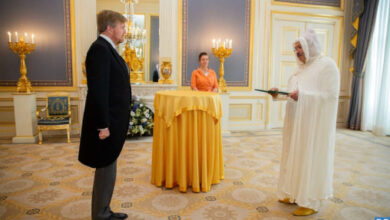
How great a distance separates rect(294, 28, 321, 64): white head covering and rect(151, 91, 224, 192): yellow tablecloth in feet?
3.34

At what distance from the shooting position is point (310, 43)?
2295 mm

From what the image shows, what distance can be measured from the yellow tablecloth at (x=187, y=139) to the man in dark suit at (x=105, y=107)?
2.76ft

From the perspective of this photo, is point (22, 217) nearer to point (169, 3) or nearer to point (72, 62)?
point (72, 62)

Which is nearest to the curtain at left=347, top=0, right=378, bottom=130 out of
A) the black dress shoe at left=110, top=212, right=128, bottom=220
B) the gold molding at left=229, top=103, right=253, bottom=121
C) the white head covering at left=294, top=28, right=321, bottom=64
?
the gold molding at left=229, top=103, right=253, bottom=121

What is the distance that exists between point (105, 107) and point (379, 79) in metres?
6.51

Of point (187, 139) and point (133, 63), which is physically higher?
point (133, 63)

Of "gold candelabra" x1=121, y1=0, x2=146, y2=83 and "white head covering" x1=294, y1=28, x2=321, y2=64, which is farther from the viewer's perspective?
"gold candelabra" x1=121, y1=0, x2=146, y2=83

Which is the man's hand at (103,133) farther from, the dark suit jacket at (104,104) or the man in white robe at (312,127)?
the man in white robe at (312,127)

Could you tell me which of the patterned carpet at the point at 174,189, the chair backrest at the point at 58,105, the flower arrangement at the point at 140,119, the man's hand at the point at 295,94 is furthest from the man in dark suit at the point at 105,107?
the chair backrest at the point at 58,105

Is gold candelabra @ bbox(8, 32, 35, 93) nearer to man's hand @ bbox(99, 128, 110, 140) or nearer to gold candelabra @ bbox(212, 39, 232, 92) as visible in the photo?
gold candelabra @ bbox(212, 39, 232, 92)

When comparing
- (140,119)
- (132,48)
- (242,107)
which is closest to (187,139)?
(140,119)

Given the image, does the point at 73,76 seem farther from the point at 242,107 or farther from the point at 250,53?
the point at 250,53

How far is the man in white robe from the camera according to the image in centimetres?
225

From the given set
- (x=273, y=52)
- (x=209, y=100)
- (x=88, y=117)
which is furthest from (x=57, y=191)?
(x=273, y=52)
